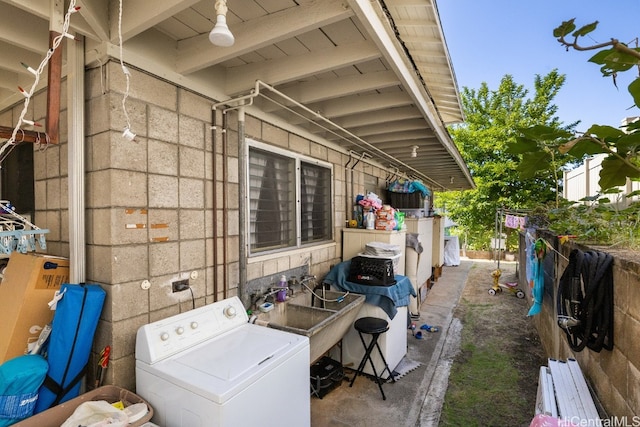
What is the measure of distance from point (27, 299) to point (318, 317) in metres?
2.07

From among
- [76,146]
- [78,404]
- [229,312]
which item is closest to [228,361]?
[229,312]

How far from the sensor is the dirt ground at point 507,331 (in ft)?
9.54

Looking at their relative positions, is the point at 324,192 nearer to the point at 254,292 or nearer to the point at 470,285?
the point at 254,292

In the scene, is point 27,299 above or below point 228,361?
above

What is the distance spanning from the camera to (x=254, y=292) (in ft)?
8.98

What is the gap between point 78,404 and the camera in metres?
1.58

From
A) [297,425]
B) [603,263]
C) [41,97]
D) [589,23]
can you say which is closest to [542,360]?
[603,263]

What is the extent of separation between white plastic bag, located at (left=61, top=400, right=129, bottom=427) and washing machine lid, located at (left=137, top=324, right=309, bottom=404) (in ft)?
0.74

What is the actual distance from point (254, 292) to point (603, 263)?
97.5 inches

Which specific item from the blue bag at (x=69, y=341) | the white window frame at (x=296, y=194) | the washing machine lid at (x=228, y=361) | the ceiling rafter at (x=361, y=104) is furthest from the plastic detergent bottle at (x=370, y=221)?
the blue bag at (x=69, y=341)

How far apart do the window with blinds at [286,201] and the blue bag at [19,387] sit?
1571mm

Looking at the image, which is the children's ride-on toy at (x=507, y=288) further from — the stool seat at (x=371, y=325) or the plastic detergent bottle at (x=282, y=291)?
the plastic detergent bottle at (x=282, y=291)

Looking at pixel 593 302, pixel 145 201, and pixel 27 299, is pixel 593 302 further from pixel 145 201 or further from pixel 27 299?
pixel 27 299

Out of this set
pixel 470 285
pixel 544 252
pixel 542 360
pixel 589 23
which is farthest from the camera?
pixel 470 285
